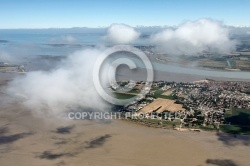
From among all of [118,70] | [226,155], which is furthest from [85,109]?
[118,70]

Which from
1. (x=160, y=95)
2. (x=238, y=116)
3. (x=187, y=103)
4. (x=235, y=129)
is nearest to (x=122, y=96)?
(x=160, y=95)

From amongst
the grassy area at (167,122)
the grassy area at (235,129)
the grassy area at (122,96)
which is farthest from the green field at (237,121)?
the grassy area at (122,96)

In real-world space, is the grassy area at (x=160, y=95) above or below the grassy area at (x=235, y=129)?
above

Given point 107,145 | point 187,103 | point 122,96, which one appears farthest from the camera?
point 122,96

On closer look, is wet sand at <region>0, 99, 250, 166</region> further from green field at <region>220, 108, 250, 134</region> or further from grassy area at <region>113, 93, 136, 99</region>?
grassy area at <region>113, 93, 136, 99</region>

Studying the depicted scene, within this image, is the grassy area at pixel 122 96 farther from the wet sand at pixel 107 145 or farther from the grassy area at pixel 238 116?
the grassy area at pixel 238 116

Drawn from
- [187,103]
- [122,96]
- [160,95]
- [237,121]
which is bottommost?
[237,121]

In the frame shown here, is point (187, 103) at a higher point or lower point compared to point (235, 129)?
higher

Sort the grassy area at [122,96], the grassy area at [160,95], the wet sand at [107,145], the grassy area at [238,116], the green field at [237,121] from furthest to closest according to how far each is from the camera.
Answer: the grassy area at [160,95] < the grassy area at [122,96] < the grassy area at [238,116] < the green field at [237,121] < the wet sand at [107,145]

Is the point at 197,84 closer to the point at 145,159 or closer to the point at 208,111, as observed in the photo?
the point at 208,111

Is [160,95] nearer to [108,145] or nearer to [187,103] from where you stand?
[187,103]

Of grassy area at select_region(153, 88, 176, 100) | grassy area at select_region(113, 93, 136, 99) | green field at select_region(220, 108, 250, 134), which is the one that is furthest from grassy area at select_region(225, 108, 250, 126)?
grassy area at select_region(113, 93, 136, 99)
